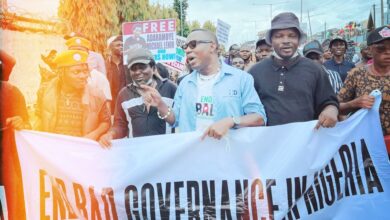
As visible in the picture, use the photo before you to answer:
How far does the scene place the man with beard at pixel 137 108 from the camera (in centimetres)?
382

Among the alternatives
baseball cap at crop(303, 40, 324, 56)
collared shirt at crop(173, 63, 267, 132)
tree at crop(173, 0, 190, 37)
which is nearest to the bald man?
collared shirt at crop(173, 63, 267, 132)

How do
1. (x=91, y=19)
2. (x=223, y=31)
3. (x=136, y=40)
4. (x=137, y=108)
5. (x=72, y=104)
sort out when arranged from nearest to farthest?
(x=72, y=104) → (x=137, y=108) → (x=136, y=40) → (x=223, y=31) → (x=91, y=19)

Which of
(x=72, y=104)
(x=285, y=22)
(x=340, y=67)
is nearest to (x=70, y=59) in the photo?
(x=72, y=104)

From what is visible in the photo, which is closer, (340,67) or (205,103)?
(205,103)

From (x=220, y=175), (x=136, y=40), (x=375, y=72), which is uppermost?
(x=136, y=40)

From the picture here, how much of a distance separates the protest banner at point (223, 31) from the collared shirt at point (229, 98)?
8.43 metres

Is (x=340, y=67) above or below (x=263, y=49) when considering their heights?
below

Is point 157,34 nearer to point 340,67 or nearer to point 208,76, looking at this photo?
point 340,67

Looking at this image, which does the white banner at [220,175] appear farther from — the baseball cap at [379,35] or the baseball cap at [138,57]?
the baseball cap at [138,57]

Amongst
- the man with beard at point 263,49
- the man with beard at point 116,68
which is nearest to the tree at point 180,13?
the man with beard at point 116,68

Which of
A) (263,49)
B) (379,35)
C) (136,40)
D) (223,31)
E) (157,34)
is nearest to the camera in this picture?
(379,35)

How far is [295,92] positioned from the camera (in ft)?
11.0

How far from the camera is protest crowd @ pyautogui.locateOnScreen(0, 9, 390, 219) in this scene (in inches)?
131

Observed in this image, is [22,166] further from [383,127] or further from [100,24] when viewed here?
[100,24]
